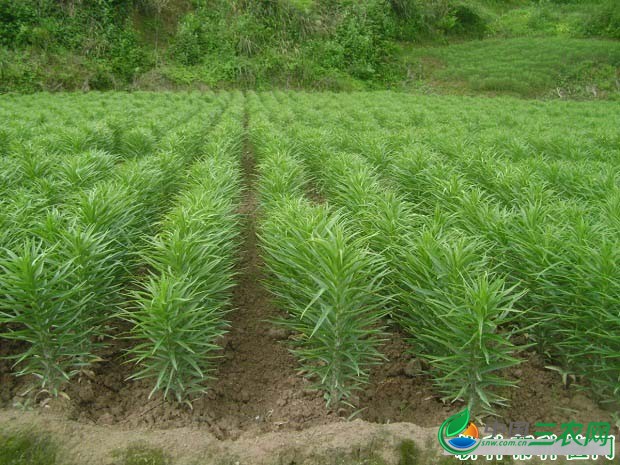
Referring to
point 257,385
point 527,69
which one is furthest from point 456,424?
point 527,69

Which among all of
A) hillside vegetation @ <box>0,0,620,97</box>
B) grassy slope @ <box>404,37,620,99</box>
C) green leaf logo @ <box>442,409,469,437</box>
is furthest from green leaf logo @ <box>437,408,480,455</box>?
grassy slope @ <box>404,37,620,99</box>

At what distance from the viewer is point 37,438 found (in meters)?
2.04

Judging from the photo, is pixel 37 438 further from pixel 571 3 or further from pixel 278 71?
pixel 571 3

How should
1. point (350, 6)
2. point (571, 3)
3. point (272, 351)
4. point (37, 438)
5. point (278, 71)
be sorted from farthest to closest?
1. point (571, 3)
2. point (350, 6)
3. point (278, 71)
4. point (272, 351)
5. point (37, 438)

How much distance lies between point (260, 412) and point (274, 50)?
2359cm

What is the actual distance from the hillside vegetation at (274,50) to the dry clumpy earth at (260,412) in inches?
778

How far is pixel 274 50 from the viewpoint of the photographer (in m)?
23.5

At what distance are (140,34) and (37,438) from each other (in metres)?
26.0

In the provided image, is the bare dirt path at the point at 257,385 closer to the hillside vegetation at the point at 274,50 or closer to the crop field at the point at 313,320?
the crop field at the point at 313,320

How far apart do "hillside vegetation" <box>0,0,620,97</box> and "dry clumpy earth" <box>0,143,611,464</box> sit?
19.8m

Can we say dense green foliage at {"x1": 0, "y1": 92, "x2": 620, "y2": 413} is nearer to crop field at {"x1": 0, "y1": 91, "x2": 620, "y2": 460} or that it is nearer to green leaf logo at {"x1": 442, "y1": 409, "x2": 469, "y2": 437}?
crop field at {"x1": 0, "y1": 91, "x2": 620, "y2": 460}

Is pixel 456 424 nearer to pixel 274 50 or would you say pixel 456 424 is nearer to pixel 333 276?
pixel 333 276

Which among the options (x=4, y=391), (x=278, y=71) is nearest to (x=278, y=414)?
(x=4, y=391)

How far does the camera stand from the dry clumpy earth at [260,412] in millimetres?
2021
